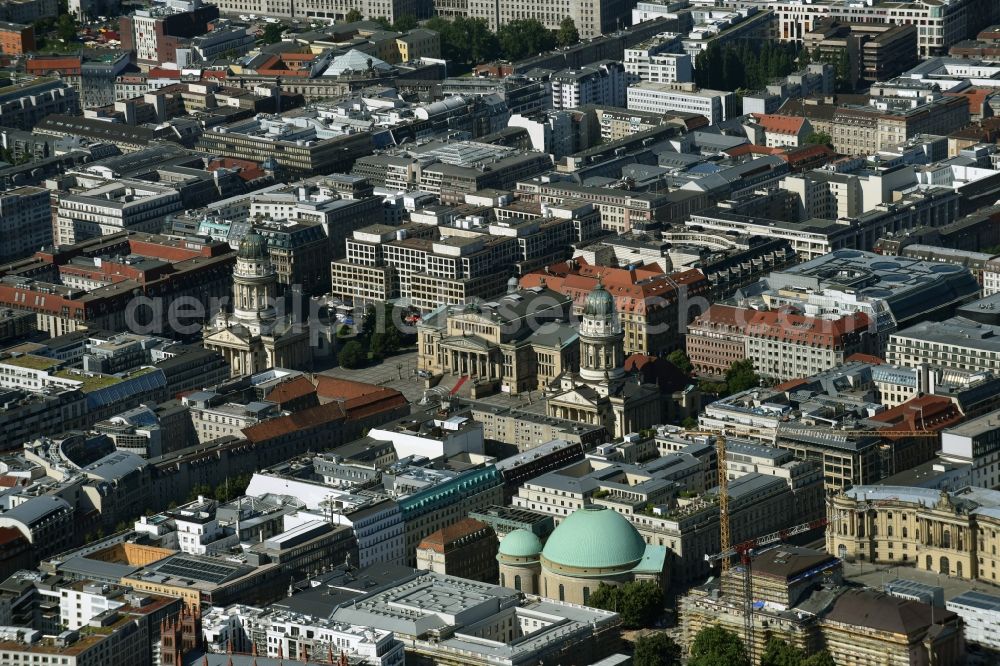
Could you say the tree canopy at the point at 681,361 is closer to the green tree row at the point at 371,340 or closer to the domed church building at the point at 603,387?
the domed church building at the point at 603,387

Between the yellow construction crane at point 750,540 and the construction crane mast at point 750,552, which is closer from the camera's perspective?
the construction crane mast at point 750,552

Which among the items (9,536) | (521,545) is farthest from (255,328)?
(521,545)

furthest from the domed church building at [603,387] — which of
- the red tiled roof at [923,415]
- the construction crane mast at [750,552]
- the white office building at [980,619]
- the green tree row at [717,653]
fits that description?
the white office building at [980,619]

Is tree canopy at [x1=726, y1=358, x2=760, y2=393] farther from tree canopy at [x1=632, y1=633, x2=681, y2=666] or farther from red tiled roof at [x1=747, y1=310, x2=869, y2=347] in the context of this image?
tree canopy at [x1=632, y1=633, x2=681, y2=666]

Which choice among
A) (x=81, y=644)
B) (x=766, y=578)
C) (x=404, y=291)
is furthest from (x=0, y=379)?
(x=766, y=578)

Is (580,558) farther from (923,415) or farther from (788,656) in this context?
(923,415)

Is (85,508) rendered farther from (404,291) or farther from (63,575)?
(404,291)
